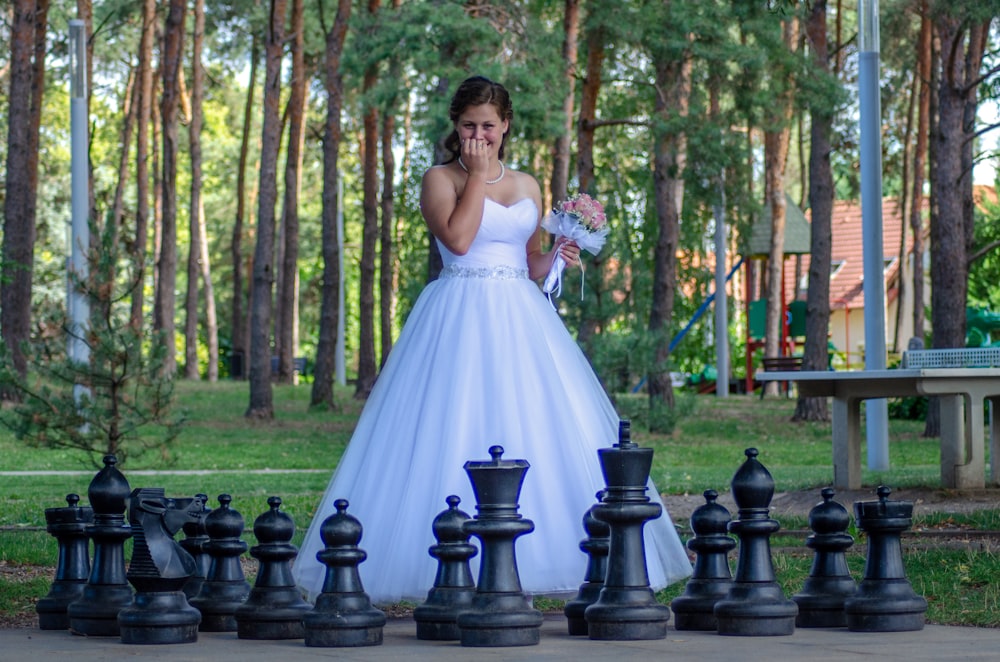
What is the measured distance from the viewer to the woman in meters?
5.41

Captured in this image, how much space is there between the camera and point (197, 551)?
517 cm

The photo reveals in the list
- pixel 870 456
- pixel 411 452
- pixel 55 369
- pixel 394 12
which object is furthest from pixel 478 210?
pixel 394 12

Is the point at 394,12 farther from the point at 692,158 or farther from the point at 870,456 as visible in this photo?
the point at 870,456

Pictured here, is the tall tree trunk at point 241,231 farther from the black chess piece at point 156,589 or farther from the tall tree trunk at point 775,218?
the black chess piece at point 156,589

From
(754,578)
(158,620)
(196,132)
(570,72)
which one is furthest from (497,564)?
(196,132)

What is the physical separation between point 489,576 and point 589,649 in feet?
1.14

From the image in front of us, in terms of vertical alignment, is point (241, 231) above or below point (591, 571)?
above

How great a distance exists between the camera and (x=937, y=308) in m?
19.4

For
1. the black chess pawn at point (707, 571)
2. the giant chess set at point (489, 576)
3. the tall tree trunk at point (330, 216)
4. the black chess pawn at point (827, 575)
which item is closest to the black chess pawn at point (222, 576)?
the giant chess set at point (489, 576)

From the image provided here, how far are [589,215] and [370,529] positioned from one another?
1523mm

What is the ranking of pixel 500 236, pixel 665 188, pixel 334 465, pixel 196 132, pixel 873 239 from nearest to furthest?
pixel 500 236
pixel 873 239
pixel 334 465
pixel 665 188
pixel 196 132

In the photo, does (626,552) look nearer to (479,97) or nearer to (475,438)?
(475,438)

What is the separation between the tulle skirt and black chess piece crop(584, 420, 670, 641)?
897mm

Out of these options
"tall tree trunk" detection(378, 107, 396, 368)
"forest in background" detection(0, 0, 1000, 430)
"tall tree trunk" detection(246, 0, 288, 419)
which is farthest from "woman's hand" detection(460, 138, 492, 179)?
"tall tree trunk" detection(378, 107, 396, 368)
